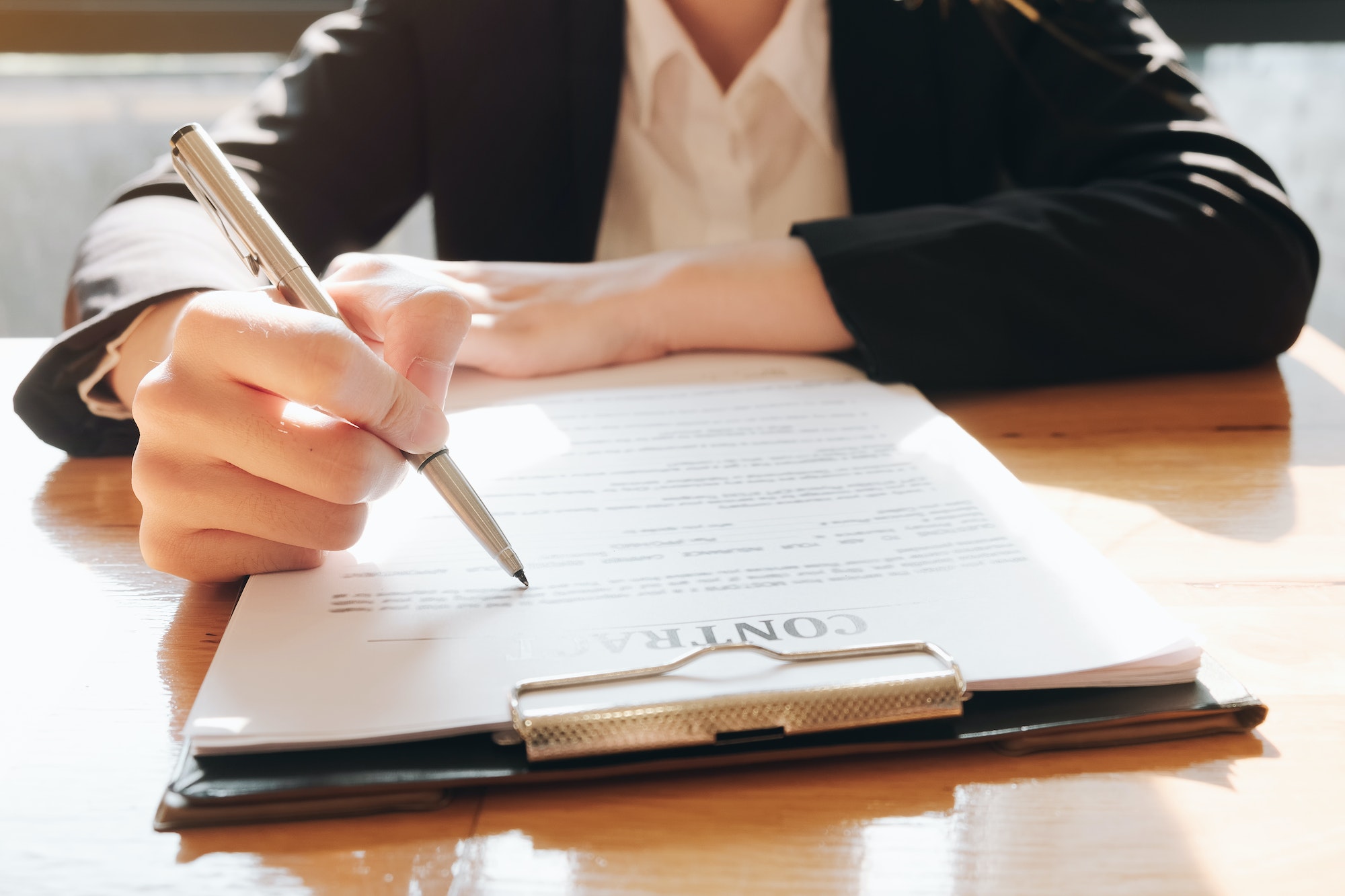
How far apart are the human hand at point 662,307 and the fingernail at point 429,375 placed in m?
0.24

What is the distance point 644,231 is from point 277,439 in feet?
2.50

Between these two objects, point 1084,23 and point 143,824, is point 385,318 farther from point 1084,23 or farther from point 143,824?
point 1084,23

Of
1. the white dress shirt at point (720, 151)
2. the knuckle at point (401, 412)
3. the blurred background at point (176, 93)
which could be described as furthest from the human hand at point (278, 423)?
the blurred background at point (176, 93)

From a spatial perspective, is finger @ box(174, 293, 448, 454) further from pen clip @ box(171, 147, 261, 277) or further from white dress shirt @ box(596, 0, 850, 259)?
white dress shirt @ box(596, 0, 850, 259)

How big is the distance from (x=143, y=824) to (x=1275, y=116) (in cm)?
186

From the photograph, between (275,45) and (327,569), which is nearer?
(327,569)

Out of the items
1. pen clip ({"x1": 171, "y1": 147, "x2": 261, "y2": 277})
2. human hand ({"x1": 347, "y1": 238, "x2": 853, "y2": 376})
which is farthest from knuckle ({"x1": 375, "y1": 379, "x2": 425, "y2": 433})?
human hand ({"x1": 347, "y1": 238, "x2": 853, "y2": 376})

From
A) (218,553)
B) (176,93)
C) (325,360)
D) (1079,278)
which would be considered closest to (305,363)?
(325,360)

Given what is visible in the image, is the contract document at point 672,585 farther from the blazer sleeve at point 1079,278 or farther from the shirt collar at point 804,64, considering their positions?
the shirt collar at point 804,64

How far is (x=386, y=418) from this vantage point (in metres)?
0.37

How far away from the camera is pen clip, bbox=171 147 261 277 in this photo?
0.40 metres

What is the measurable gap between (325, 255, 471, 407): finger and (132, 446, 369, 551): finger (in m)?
0.07

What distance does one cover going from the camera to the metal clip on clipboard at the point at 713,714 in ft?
0.97

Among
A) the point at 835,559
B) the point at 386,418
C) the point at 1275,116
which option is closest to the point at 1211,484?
the point at 835,559
